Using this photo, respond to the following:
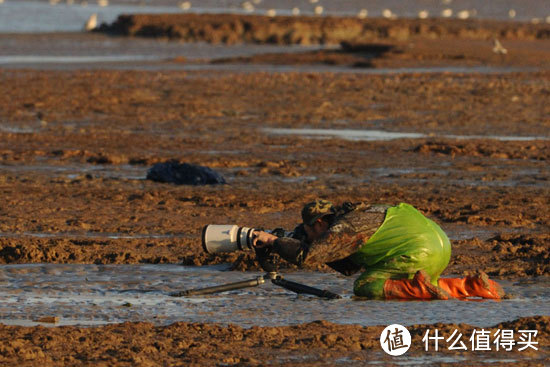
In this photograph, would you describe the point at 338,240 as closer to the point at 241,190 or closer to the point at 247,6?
the point at 241,190

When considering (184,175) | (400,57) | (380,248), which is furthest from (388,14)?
(380,248)

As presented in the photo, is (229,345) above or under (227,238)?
under

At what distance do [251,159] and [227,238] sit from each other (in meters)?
8.12

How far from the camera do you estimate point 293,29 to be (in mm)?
48750

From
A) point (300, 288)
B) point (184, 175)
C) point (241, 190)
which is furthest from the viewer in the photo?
point (184, 175)

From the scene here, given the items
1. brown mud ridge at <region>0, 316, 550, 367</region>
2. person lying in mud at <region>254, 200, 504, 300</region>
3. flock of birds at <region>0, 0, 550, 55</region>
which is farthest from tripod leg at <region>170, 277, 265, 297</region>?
flock of birds at <region>0, 0, 550, 55</region>

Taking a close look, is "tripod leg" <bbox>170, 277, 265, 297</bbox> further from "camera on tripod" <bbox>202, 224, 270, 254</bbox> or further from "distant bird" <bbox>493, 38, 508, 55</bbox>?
"distant bird" <bbox>493, 38, 508, 55</bbox>

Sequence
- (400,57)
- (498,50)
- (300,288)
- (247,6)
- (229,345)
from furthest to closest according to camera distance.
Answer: (247,6) < (498,50) < (400,57) < (300,288) < (229,345)

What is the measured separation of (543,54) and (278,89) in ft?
47.9

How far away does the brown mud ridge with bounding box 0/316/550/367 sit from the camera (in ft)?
20.4

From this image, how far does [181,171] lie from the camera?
13.7 meters

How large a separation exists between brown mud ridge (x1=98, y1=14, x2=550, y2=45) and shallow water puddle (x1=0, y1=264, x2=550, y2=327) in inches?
1513

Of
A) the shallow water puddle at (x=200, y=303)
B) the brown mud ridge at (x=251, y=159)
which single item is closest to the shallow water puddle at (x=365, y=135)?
the brown mud ridge at (x=251, y=159)

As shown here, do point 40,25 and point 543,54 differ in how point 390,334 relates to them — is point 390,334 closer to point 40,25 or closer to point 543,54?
point 543,54
